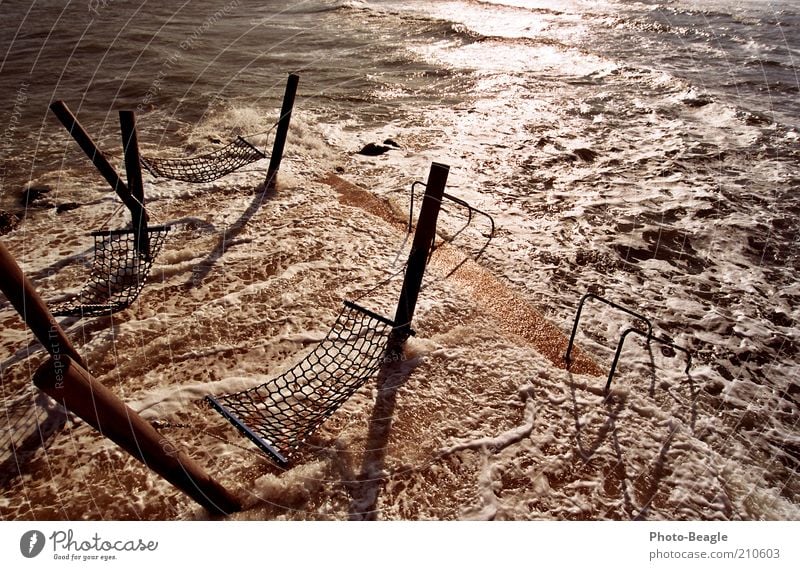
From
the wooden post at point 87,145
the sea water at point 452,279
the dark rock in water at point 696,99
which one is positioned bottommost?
the sea water at point 452,279

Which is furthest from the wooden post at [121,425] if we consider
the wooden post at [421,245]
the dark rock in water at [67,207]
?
the dark rock in water at [67,207]

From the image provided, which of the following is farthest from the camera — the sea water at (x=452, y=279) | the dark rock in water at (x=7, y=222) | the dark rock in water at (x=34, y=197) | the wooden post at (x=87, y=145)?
the dark rock in water at (x=34, y=197)

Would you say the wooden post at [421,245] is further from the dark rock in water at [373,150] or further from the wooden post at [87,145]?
the dark rock in water at [373,150]

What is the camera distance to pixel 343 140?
9875 mm

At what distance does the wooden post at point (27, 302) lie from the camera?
127 inches

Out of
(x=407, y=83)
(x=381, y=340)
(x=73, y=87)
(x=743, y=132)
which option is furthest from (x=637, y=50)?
(x=73, y=87)

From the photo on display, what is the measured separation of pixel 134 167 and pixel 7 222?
281 centimetres

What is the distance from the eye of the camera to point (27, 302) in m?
3.44

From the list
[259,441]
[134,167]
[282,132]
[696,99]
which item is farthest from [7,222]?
[696,99]

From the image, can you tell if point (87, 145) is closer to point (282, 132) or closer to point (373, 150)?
point (282, 132)

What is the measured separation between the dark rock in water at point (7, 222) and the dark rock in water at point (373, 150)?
18.5ft
